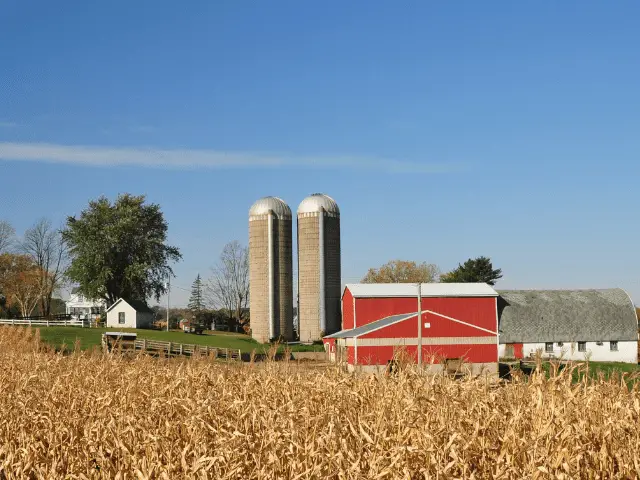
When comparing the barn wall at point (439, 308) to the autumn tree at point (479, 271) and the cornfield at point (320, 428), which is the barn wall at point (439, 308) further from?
the cornfield at point (320, 428)

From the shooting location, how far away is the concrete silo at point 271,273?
245 feet

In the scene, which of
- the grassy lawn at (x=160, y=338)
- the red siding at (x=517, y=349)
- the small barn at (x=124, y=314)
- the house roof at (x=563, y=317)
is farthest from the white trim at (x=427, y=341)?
the small barn at (x=124, y=314)

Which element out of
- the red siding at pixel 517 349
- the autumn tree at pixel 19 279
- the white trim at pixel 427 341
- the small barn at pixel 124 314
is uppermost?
the autumn tree at pixel 19 279

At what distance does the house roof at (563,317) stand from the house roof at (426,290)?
433 cm

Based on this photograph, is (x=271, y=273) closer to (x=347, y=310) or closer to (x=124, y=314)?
(x=347, y=310)

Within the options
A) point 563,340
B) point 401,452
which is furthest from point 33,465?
point 563,340

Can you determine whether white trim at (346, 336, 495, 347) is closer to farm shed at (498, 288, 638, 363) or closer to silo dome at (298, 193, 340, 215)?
farm shed at (498, 288, 638, 363)

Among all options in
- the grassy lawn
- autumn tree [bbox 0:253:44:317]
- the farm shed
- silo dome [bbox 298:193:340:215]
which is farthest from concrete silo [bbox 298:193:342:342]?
autumn tree [bbox 0:253:44:317]

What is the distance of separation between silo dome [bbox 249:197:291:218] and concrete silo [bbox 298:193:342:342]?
1788 mm

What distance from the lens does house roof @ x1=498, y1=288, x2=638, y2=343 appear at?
6381 centimetres

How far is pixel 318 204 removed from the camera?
77.0 m

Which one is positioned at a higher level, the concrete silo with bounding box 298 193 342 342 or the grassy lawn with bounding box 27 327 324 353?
the concrete silo with bounding box 298 193 342 342

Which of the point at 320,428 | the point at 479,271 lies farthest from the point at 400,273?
the point at 320,428

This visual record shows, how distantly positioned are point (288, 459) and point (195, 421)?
1.88 metres
